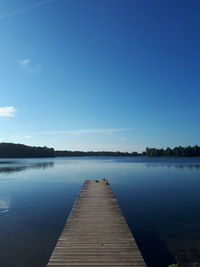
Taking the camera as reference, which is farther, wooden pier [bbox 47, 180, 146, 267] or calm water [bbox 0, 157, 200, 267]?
calm water [bbox 0, 157, 200, 267]

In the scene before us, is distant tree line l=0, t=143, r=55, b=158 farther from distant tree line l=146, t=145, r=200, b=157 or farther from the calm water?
the calm water

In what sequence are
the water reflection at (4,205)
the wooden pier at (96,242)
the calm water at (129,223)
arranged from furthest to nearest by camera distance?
the water reflection at (4,205) < the calm water at (129,223) < the wooden pier at (96,242)

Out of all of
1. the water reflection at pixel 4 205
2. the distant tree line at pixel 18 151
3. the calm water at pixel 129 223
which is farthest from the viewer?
the distant tree line at pixel 18 151

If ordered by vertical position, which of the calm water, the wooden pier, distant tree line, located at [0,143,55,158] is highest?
distant tree line, located at [0,143,55,158]

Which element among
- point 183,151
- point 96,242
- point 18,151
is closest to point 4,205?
point 96,242

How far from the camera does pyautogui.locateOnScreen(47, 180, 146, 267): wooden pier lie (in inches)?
328

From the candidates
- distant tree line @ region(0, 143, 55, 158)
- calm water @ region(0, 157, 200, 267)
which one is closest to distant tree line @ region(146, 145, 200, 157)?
distant tree line @ region(0, 143, 55, 158)

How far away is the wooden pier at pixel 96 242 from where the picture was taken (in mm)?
8336

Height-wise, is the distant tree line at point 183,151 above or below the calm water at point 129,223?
above

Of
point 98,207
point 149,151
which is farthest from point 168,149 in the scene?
point 98,207

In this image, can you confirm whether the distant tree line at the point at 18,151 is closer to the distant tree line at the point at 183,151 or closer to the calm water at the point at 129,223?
the distant tree line at the point at 183,151

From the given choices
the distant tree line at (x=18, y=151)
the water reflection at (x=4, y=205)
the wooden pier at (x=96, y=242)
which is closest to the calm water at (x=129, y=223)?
the water reflection at (x=4, y=205)

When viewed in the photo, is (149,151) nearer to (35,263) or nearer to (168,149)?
(168,149)

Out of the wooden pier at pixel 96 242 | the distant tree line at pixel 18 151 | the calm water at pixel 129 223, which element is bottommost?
the calm water at pixel 129 223
